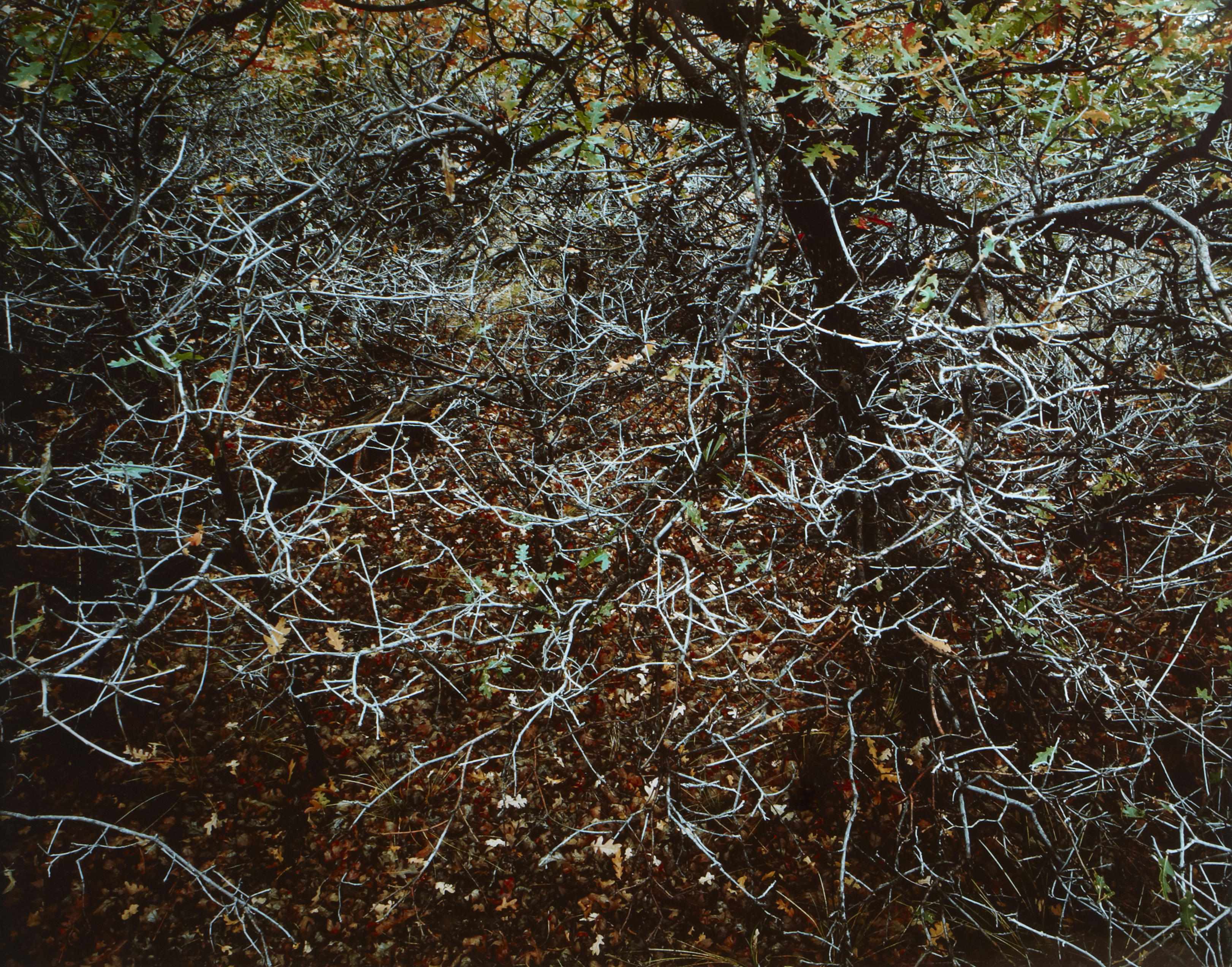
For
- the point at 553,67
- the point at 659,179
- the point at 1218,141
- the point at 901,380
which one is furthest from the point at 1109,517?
the point at 553,67

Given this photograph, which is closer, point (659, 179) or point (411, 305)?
point (659, 179)

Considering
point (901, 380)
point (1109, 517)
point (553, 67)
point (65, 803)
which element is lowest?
point (65, 803)

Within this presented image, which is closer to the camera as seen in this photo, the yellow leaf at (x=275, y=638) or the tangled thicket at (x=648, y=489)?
the yellow leaf at (x=275, y=638)

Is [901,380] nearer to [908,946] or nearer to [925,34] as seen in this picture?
[925,34]

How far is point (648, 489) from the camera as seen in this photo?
267 centimetres

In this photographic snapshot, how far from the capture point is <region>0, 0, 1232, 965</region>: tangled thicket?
234cm

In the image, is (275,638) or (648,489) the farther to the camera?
(648,489)

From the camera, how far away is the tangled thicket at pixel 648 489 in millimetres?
2336

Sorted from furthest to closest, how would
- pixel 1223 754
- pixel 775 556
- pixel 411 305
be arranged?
pixel 411 305 → pixel 775 556 → pixel 1223 754

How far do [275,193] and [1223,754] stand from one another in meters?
4.68

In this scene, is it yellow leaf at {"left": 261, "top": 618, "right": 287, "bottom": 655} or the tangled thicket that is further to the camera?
the tangled thicket

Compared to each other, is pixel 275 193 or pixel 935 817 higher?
pixel 275 193

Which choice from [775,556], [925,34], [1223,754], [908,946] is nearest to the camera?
[1223,754]

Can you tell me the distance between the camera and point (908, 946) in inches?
110
